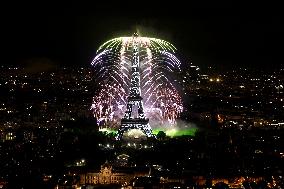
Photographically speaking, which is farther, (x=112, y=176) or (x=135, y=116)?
(x=135, y=116)

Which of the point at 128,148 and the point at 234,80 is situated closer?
the point at 128,148

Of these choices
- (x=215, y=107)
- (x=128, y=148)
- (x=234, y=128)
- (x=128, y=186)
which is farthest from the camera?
(x=215, y=107)

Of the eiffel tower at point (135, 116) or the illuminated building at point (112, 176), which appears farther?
the eiffel tower at point (135, 116)

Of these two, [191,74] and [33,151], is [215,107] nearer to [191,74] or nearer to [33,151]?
[191,74]

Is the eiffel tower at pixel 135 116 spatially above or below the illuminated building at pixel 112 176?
above

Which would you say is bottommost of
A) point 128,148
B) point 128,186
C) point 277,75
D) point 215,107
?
point 128,186

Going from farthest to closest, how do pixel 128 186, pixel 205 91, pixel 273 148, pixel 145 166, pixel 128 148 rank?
1. pixel 205 91
2. pixel 273 148
3. pixel 128 148
4. pixel 145 166
5. pixel 128 186

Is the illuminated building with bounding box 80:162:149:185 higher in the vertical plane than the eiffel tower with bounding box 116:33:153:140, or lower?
lower

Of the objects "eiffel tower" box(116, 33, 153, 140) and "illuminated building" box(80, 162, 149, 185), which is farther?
"eiffel tower" box(116, 33, 153, 140)

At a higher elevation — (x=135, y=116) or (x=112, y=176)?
(x=135, y=116)

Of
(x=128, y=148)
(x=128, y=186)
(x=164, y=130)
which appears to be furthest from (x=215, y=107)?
(x=128, y=186)

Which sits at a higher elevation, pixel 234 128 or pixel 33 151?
pixel 234 128
